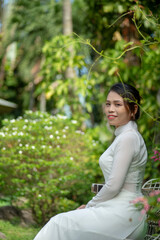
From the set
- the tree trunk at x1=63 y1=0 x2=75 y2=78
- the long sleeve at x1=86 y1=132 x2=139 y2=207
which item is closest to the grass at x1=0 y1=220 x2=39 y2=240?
the long sleeve at x1=86 y1=132 x2=139 y2=207

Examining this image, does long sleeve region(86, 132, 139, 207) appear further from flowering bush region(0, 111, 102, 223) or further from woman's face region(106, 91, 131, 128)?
flowering bush region(0, 111, 102, 223)

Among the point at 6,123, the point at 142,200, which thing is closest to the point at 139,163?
the point at 142,200

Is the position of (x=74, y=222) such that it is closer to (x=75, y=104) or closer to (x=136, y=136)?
(x=136, y=136)

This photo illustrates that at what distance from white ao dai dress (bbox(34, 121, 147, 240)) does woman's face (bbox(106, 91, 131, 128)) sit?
0.19 meters

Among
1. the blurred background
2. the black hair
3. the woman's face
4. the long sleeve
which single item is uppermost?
the blurred background

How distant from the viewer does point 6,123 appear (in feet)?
20.5

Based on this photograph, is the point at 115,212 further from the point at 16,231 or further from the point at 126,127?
the point at 16,231

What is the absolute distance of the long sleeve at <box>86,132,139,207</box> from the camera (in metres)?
2.28

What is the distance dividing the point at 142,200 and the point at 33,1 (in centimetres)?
2612

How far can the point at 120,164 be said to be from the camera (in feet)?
7.47

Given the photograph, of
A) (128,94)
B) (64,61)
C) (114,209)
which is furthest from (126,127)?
(64,61)

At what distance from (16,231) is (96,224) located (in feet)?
10.9

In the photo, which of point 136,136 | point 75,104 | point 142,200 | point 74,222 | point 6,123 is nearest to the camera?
point 142,200

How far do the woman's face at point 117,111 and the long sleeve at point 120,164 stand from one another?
0.67ft
